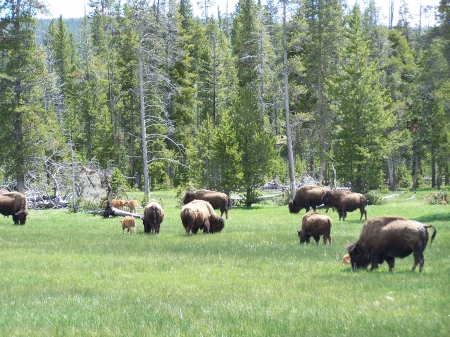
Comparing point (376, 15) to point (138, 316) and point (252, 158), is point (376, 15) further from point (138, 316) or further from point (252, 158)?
point (138, 316)

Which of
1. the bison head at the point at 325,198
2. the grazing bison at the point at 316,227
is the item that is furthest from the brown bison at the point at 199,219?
the bison head at the point at 325,198

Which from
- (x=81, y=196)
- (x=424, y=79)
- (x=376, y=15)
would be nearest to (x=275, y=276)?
(x=424, y=79)

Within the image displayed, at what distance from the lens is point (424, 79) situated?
29.3 m

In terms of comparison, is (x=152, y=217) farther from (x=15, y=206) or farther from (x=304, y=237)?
(x=15, y=206)

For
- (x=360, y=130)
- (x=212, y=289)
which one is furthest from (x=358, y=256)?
(x=360, y=130)

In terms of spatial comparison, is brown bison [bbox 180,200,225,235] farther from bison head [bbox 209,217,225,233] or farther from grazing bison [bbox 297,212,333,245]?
grazing bison [bbox 297,212,333,245]

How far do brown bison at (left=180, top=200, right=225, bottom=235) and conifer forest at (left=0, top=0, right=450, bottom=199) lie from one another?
13.2 metres

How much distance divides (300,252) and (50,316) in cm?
890

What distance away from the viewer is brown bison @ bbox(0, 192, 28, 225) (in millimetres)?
26906

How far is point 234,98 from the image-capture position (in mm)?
43250

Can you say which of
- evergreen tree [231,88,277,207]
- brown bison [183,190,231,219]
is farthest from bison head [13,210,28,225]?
evergreen tree [231,88,277,207]

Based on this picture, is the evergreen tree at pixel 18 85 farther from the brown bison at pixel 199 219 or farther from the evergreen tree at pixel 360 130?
the evergreen tree at pixel 360 130

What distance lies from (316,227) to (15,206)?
16752 millimetres

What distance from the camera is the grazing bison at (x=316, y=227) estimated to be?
693 inches
